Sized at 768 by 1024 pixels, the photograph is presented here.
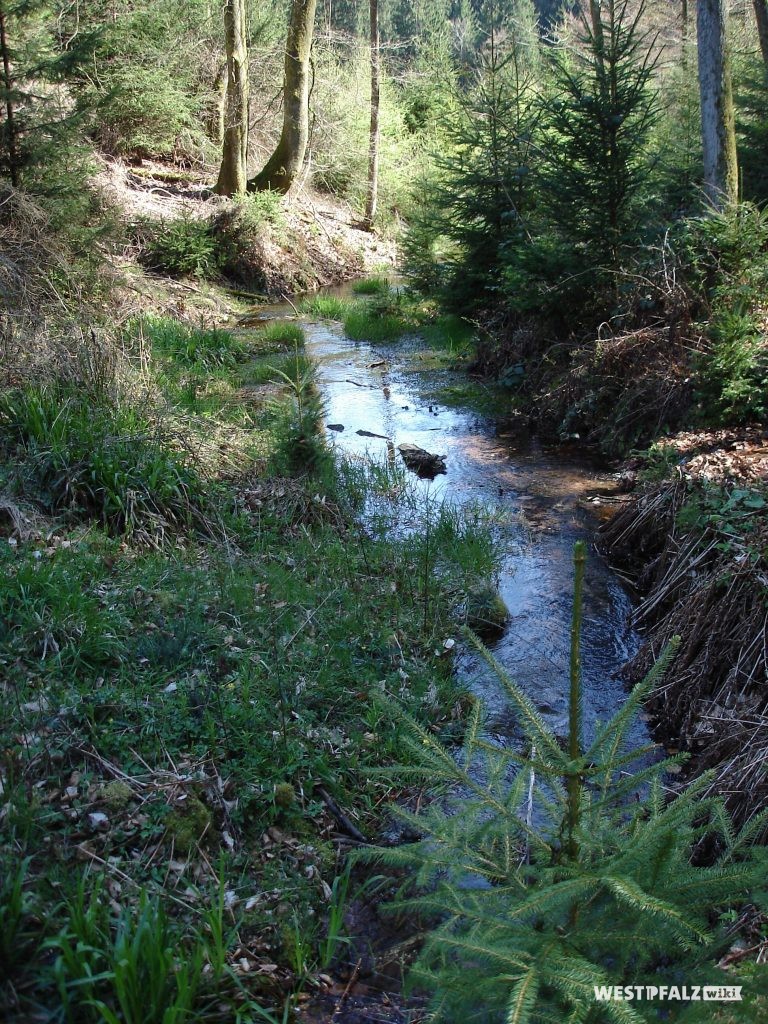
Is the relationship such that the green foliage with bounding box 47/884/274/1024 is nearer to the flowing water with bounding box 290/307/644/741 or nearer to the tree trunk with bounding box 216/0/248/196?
the flowing water with bounding box 290/307/644/741

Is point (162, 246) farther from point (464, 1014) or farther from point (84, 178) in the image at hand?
point (464, 1014)

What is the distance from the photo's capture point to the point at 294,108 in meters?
19.6

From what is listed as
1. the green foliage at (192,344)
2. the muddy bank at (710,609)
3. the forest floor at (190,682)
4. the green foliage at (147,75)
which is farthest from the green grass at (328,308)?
the muddy bank at (710,609)

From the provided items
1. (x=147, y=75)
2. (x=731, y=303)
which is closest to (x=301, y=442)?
(x=731, y=303)

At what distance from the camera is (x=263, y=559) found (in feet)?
18.7

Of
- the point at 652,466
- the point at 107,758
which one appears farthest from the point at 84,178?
the point at 107,758

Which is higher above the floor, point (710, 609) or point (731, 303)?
point (731, 303)

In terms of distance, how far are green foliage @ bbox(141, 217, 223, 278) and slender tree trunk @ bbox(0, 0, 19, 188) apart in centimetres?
622

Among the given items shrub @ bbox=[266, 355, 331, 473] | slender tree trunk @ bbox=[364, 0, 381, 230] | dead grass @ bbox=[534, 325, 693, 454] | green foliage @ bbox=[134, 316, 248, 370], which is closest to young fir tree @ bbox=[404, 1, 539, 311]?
dead grass @ bbox=[534, 325, 693, 454]

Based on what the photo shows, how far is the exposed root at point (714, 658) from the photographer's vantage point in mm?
3551

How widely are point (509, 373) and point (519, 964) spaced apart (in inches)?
381

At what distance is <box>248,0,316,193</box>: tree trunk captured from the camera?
19156 millimetres

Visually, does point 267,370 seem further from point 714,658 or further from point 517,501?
point 714,658

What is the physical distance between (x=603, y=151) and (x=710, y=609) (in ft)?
21.8
